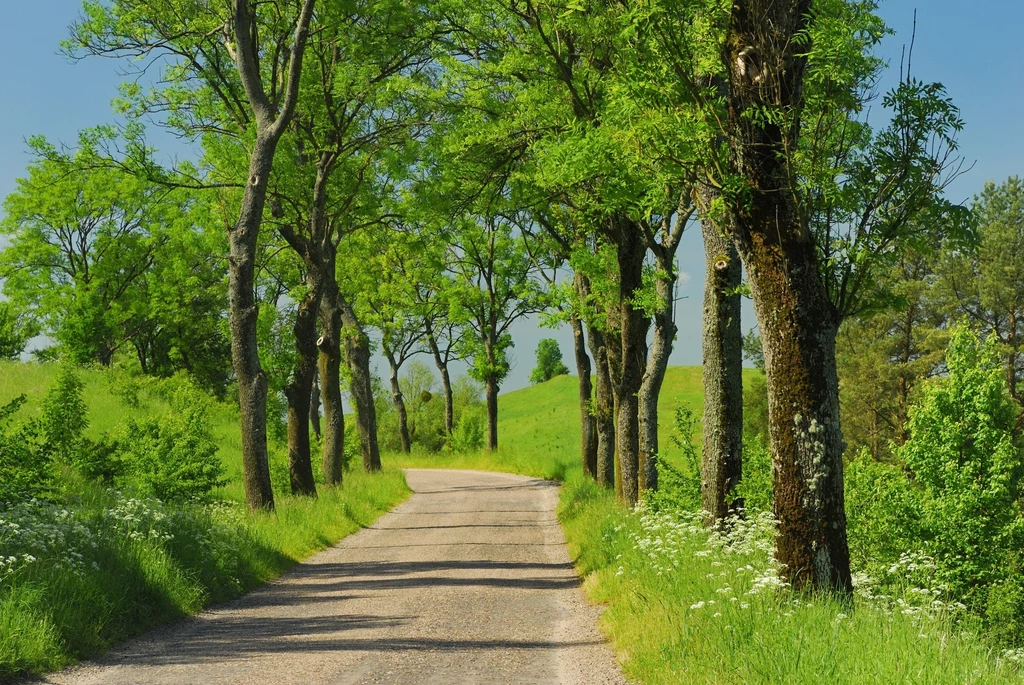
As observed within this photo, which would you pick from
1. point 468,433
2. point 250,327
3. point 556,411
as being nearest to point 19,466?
point 250,327

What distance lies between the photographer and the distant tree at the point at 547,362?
115 metres

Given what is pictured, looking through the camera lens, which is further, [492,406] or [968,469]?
[492,406]

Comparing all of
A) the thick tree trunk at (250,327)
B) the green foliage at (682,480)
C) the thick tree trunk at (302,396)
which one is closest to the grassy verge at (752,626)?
the green foliage at (682,480)

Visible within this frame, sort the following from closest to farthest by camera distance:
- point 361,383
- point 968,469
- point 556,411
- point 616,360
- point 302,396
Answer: point 968,469 → point 616,360 → point 302,396 → point 361,383 → point 556,411

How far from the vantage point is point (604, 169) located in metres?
12.9

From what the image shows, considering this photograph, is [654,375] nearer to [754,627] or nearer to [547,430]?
[754,627]

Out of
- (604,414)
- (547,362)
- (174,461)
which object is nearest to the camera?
(174,461)

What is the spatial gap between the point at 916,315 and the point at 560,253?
3699 centimetres

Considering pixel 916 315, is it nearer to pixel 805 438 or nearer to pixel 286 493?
pixel 286 493

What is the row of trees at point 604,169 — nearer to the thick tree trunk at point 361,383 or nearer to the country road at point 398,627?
the thick tree trunk at point 361,383

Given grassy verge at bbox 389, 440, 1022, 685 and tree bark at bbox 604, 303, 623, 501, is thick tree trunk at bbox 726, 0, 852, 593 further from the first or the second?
tree bark at bbox 604, 303, 623, 501

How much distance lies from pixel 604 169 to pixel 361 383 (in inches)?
929

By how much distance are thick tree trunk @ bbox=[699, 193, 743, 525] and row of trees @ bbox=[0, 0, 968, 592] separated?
32 millimetres

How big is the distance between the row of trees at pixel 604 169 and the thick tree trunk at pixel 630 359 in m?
0.05
